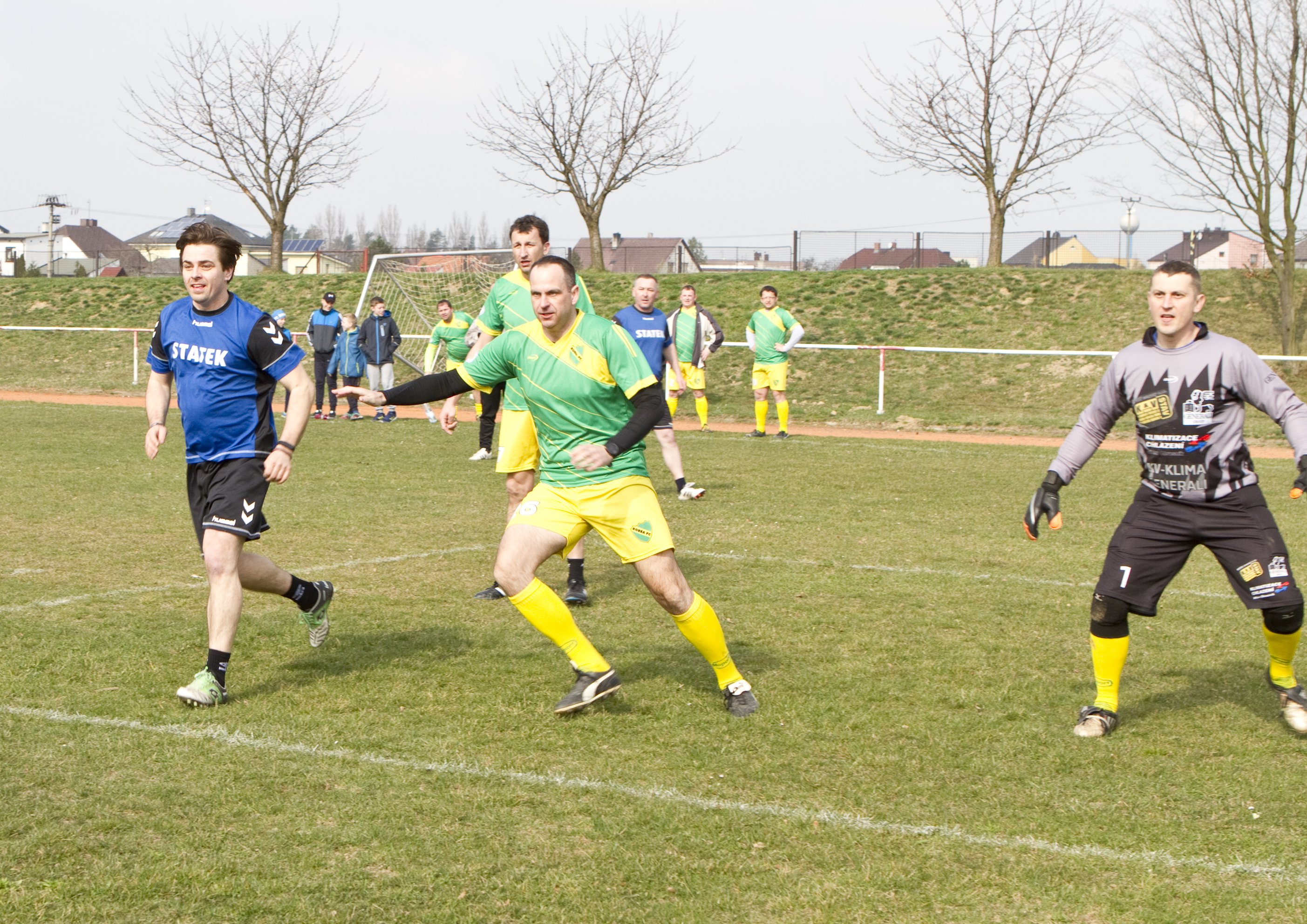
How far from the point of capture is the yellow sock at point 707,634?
5594 millimetres

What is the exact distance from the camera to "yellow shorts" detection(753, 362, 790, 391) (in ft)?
63.2

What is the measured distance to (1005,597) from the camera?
8.23 m

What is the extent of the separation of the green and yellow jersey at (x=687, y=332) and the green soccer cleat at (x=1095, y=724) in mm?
14154

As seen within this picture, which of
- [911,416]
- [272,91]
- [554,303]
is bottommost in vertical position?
[911,416]

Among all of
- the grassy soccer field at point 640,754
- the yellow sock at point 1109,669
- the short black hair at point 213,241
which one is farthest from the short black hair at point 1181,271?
the short black hair at point 213,241

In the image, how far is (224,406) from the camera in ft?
19.1

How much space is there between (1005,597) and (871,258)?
31.0 metres

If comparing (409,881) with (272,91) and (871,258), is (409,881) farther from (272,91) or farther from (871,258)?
(272,91)

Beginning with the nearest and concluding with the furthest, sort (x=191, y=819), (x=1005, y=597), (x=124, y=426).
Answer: (x=191, y=819), (x=1005, y=597), (x=124, y=426)

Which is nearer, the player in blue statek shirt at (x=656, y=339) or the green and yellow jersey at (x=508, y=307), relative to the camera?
the green and yellow jersey at (x=508, y=307)

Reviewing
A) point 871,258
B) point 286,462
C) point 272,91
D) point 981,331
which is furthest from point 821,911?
point 272,91

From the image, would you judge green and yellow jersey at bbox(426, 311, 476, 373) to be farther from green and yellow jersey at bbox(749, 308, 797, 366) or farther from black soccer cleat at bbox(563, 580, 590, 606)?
black soccer cleat at bbox(563, 580, 590, 606)

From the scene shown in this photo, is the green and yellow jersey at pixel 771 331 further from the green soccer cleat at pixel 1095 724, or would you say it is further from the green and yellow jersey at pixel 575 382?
the green soccer cleat at pixel 1095 724

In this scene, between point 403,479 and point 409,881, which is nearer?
point 409,881
